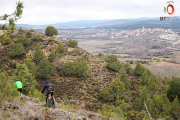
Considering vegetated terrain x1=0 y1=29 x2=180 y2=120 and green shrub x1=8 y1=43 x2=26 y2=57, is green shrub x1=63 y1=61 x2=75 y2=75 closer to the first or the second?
vegetated terrain x1=0 y1=29 x2=180 y2=120

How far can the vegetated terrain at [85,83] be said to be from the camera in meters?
14.8

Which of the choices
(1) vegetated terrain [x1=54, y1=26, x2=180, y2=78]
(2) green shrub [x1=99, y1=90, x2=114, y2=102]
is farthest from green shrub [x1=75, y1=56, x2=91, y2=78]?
(1) vegetated terrain [x1=54, y1=26, x2=180, y2=78]

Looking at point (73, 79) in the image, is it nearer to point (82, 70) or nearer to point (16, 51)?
point (82, 70)

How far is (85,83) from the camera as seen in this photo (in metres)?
22.0

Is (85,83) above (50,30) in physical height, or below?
below

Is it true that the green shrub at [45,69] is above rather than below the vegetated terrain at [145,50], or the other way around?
above

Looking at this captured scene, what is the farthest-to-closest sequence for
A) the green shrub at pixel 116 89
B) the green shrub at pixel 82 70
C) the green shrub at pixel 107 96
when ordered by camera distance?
the green shrub at pixel 82 70 < the green shrub at pixel 116 89 < the green shrub at pixel 107 96

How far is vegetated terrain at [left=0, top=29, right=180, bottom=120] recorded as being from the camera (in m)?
14.8

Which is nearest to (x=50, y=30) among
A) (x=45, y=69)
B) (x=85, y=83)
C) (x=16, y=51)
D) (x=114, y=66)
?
(x=16, y=51)

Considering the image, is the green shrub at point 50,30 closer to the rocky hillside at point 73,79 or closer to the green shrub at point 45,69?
the rocky hillside at point 73,79

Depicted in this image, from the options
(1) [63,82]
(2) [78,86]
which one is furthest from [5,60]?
(2) [78,86]

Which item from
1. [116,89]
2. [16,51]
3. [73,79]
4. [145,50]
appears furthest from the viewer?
[145,50]

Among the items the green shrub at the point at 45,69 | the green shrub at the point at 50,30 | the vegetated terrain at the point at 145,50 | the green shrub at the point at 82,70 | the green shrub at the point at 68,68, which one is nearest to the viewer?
the green shrub at the point at 45,69

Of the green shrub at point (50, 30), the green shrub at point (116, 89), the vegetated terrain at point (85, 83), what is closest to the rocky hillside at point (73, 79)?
A: the vegetated terrain at point (85, 83)
